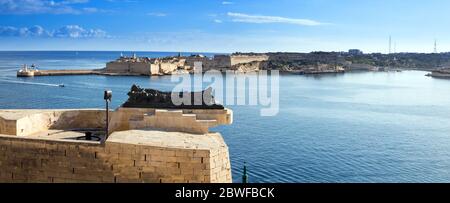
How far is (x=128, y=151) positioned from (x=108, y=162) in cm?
48

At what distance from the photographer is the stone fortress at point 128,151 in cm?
838

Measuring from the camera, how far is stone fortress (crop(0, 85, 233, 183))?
8.38m

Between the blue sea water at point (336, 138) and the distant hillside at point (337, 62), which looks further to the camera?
the distant hillside at point (337, 62)

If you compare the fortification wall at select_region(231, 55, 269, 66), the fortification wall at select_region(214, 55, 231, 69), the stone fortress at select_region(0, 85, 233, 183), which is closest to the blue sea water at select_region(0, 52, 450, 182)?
the stone fortress at select_region(0, 85, 233, 183)

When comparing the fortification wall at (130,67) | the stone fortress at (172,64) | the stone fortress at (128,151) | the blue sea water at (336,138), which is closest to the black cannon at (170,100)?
the stone fortress at (128,151)

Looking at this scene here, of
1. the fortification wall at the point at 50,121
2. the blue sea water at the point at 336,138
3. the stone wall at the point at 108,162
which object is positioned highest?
the fortification wall at the point at 50,121

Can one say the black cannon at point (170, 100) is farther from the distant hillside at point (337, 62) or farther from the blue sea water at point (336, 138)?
the distant hillside at point (337, 62)

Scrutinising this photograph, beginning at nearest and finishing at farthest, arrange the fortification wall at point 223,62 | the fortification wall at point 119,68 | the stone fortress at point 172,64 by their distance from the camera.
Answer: the stone fortress at point 172,64
the fortification wall at point 119,68
the fortification wall at point 223,62

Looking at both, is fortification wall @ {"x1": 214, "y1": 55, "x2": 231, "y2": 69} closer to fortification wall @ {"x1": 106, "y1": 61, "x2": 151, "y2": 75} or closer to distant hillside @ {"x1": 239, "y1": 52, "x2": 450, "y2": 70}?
distant hillside @ {"x1": 239, "y1": 52, "x2": 450, "y2": 70}

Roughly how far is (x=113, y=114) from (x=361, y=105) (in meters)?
32.7

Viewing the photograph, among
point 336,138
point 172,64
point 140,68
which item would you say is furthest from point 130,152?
point 172,64

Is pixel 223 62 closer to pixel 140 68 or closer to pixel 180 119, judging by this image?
pixel 140 68
